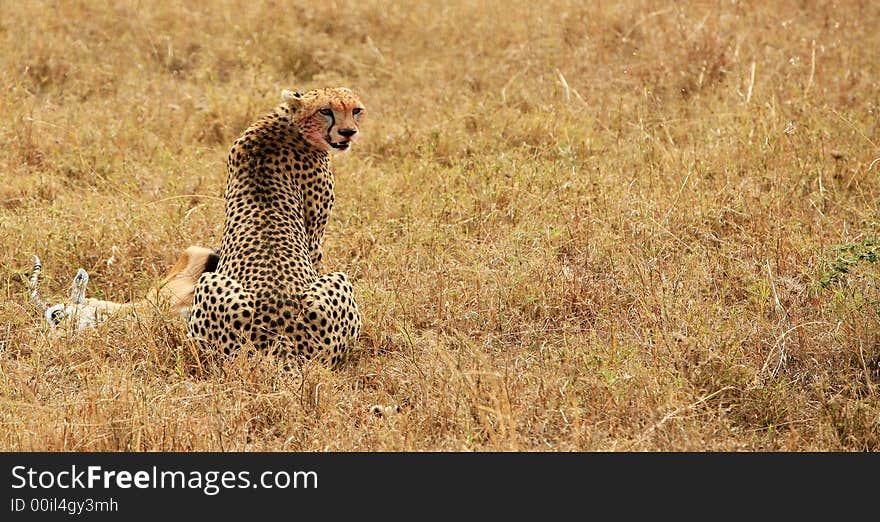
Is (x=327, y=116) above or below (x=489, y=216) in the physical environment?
above

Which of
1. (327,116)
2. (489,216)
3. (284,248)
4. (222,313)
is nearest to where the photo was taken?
(222,313)

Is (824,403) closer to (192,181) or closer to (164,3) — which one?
(192,181)

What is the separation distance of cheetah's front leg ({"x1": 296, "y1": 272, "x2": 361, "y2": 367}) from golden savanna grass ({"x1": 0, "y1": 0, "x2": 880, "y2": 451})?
12 cm

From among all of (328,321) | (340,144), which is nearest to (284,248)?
(328,321)

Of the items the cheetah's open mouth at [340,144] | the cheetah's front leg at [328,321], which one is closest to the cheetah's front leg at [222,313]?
the cheetah's front leg at [328,321]

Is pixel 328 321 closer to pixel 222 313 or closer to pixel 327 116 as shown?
pixel 222 313

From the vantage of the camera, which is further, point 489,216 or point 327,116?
point 489,216

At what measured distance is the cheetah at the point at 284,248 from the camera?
391 cm

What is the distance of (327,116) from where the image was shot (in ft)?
13.9

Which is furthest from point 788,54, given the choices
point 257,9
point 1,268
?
point 1,268

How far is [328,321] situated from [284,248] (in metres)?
0.33

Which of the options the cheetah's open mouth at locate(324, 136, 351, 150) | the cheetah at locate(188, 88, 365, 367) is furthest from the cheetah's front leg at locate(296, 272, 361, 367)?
the cheetah's open mouth at locate(324, 136, 351, 150)

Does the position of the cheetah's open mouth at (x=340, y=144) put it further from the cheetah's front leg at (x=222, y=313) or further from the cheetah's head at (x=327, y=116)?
the cheetah's front leg at (x=222, y=313)

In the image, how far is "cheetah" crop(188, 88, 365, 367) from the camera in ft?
12.8
